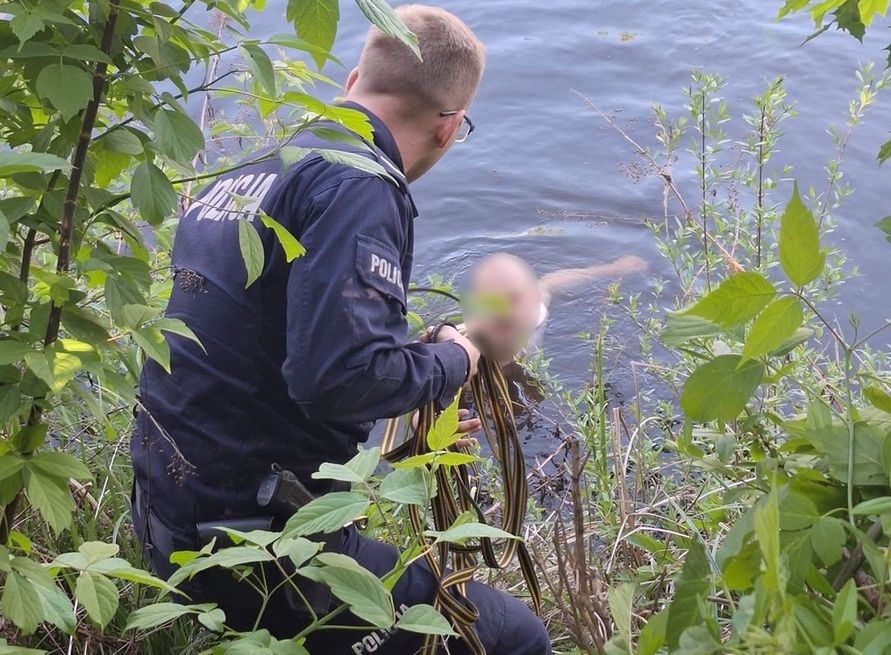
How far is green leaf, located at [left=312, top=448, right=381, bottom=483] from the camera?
5.02 ft

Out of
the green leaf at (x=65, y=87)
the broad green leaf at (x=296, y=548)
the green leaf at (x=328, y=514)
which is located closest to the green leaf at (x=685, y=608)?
the green leaf at (x=328, y=514)

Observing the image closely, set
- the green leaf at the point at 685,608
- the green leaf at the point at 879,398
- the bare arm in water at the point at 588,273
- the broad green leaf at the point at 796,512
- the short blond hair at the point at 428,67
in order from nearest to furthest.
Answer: the green leaf at the point at 685,608, the broad green leaf at the point at 796,512, the green leaf at the point at 879,398, the short blond hair at the point at 428,67, the bare arm in water at the point at 588,273

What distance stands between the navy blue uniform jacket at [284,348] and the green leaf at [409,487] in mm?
918

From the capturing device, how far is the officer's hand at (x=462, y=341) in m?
2.96

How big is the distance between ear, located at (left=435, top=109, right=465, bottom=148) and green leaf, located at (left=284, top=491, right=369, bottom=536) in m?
1.84

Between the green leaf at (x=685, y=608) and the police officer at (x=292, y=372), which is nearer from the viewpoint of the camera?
the green leaf at (x=685, y=608)

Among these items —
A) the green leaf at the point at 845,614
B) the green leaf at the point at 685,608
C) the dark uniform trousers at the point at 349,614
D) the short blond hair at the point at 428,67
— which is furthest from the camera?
the short blond hair at the point at 428,67

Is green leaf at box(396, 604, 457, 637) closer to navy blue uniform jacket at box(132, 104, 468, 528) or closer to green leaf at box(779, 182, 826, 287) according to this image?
green leaf at box(779, 182, 826, 287)

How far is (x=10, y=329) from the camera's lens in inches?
69.9

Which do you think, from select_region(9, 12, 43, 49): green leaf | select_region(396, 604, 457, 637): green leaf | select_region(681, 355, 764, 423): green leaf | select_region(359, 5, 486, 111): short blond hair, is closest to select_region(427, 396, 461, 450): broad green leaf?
select_region(396, 604, 457, 637): green leaf

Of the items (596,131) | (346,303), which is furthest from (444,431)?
(596,131)

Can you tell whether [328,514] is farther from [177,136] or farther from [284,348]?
[284,348]

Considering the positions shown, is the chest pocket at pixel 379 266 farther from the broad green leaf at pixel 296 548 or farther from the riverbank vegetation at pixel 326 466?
the broad green leaf at pixel 296 548

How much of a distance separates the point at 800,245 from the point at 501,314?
1.64m
